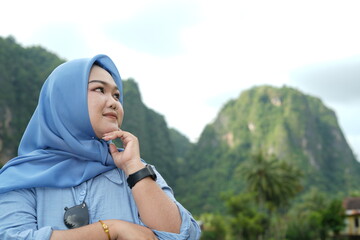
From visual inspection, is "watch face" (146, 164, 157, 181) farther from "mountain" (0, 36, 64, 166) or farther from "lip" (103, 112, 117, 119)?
"mountain" (0, 36, 64, 166)

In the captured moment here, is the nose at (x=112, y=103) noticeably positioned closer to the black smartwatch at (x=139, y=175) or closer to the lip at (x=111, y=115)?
the lip at (x=111, y=115)

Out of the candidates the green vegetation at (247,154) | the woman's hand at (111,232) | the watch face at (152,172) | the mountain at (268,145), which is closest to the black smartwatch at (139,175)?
the watch face at (152,172)

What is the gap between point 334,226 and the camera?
89.2 feet

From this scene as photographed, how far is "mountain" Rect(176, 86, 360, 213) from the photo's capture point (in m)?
64.6

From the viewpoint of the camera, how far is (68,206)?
4.46ft

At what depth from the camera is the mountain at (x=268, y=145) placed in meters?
64.6

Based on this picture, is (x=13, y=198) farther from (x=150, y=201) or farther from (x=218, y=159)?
(x=218, y=159)

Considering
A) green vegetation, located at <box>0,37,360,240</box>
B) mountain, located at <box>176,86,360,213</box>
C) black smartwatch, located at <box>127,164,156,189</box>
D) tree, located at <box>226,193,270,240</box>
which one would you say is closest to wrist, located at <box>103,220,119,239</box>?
black smartwatch, located at <box>127,164,156,189</box>

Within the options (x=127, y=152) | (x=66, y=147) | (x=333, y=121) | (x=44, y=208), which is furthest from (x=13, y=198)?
(x=333, y=121)

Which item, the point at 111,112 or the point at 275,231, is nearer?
the point at 111,112

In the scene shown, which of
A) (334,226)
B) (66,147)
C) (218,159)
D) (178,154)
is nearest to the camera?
(66,147)

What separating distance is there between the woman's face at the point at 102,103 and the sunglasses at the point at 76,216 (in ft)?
0.80

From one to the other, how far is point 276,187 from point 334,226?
4018 millimetres

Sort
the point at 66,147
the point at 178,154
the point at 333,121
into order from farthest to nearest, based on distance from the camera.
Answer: the point at 178,154 → the point at 333,121 → the point at 66,147
